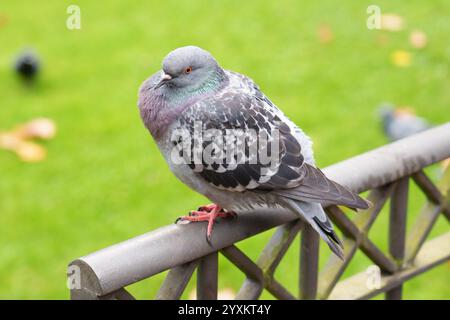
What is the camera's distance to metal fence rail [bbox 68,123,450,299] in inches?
87.7

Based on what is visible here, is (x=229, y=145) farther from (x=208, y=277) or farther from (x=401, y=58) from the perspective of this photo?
(x=401, y=58)

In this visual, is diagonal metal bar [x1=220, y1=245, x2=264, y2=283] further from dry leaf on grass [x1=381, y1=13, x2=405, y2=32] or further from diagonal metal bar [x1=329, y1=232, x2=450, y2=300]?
dry leaf on grass [x1=381, y1=13, x2=405, y2=32]

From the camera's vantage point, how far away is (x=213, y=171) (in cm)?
275

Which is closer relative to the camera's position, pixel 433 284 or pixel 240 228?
pixel 240 228

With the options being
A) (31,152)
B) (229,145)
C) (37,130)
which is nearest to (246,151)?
(229,145)

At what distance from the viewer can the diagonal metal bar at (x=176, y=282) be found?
2395 millimetres

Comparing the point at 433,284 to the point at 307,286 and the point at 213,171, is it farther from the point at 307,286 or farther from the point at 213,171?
the point at 213,171

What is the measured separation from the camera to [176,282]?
2414mm

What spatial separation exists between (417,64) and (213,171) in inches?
176

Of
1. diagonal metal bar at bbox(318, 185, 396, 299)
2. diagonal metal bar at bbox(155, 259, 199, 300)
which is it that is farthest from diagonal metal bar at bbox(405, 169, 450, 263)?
diagonal metal bar at bbox(155, 259, 199, 300)

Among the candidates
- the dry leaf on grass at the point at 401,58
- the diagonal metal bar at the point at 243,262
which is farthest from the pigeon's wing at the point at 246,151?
the dry leaf on grass at the point at 401,58
